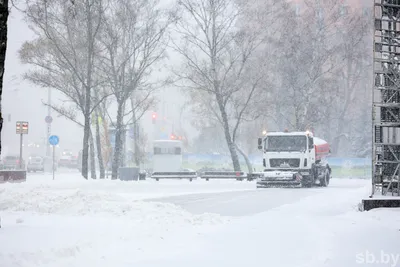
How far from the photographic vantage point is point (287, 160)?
3266 centimetres

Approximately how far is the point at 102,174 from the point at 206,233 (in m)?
33.3

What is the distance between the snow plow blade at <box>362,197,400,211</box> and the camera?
57.8 feet

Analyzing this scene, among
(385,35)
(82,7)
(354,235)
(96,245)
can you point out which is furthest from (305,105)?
(96,245)

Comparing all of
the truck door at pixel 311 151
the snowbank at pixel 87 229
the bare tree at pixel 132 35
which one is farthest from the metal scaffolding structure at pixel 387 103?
the bare tree at pixel 132 35

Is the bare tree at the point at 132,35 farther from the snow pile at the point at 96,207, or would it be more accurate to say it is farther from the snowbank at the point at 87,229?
the snow pile at the point at 96,207

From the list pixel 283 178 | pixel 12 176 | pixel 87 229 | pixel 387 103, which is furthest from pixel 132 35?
pixel 87 229

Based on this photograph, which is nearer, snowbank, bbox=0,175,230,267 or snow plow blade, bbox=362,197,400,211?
snowbank, bbox=0,175,230,267

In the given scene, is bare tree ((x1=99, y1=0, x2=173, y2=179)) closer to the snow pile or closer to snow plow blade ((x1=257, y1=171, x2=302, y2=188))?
snow plow blade ((x1=257, y1=171, x2=302, y2=188))

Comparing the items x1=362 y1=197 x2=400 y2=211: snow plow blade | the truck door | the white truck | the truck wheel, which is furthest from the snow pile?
the truck wheel

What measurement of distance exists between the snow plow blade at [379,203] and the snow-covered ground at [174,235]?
0.53 m

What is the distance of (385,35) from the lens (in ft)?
70.7

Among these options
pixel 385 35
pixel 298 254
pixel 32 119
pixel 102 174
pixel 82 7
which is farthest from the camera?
pixel 32 119

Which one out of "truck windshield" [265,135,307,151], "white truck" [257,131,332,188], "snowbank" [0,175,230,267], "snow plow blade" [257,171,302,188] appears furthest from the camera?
"truck windshield" [265,135,307,151]

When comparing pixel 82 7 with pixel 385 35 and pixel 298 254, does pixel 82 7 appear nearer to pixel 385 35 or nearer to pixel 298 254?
pixel 385 35
